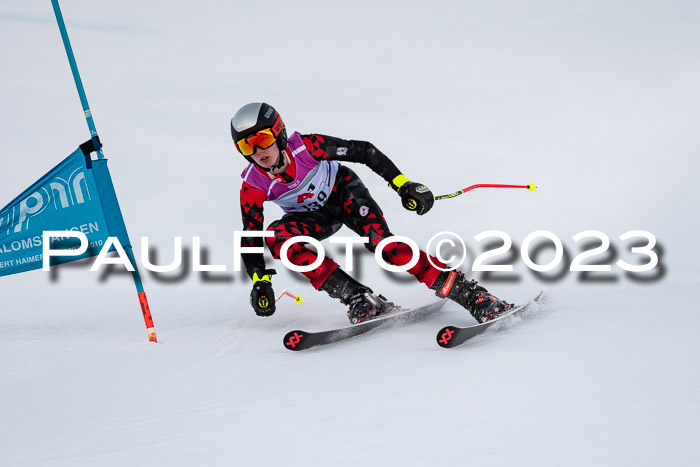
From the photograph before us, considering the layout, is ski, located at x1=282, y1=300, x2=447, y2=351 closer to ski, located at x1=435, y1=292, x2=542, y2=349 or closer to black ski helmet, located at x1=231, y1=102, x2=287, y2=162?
ski, located at x1=435, y1=292, x2=542, y2=349

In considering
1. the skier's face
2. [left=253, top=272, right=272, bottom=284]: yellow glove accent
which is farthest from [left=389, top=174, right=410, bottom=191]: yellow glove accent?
[left=253, top=272, right=272, bottom=284]: yellow glove accent

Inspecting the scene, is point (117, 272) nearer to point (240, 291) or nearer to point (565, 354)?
point (240, 291)

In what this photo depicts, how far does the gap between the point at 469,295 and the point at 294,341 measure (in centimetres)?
95

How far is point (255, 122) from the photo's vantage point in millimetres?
3436

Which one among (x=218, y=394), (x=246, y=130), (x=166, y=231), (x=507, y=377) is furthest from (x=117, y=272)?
(x=507, y=377)

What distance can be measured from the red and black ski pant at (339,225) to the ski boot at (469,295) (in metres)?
0.06

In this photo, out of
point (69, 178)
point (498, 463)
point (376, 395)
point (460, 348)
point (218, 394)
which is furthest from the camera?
point (69, 178)

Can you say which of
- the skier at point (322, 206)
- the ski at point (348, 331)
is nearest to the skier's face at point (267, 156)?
the skier at point (322, 206)

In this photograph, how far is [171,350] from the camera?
356 cm

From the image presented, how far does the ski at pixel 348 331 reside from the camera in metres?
3.27

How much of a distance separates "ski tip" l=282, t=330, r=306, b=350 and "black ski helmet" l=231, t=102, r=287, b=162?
0.99m

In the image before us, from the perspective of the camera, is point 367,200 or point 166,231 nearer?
point 367,200

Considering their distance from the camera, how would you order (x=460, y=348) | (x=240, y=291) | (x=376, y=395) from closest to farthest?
(x=376, y=395) → (x=460, y=348) → (x=240, y=291)

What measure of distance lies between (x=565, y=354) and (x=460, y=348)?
47cm
